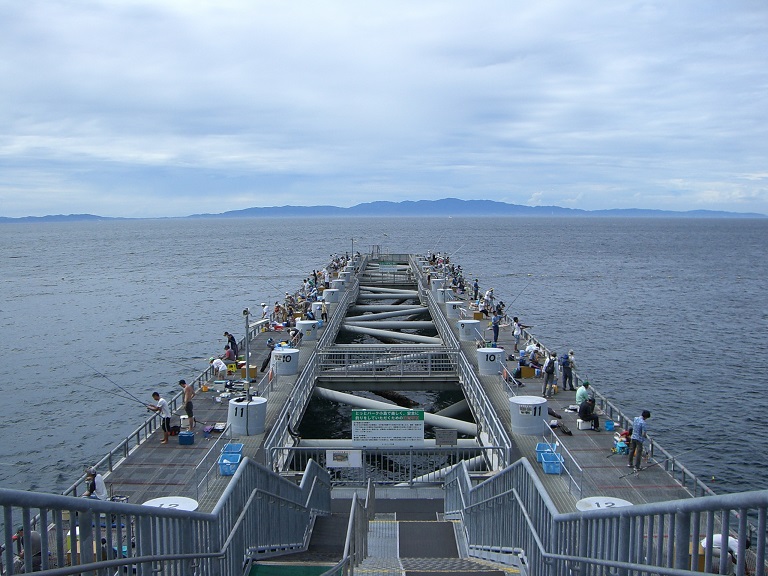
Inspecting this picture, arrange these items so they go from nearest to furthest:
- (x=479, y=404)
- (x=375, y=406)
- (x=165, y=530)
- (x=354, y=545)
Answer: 1. (x=165, y=530)
2. (x=354, y=545)
3. (x=479, y=404)
4. (x=375, y=406)

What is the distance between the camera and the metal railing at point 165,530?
12.4ft

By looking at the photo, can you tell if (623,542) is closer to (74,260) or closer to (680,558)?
(680,558)

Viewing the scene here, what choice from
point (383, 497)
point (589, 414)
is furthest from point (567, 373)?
point (383, 497)

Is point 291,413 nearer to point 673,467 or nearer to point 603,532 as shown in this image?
point 673,467

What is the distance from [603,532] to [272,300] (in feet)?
230

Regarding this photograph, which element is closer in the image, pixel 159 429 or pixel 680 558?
pixel 680 558

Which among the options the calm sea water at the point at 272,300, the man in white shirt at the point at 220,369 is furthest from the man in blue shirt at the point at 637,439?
the man in white shirt at the point at 220,369

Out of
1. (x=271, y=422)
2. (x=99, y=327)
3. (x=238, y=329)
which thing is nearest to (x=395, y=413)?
(x=271, y=422)

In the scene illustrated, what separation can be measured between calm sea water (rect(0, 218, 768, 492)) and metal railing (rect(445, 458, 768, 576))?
17.6 metres

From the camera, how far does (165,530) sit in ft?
19.2

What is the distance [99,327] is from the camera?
60.7 metres

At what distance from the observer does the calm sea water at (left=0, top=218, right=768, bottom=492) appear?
31.5 metres

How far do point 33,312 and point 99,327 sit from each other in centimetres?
1275

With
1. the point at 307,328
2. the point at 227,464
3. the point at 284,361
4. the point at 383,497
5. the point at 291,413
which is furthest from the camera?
the point at 307,328
